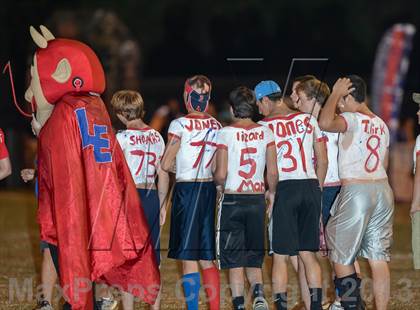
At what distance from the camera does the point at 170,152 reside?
375 inches

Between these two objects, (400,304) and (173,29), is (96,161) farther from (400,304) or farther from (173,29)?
(173,29)

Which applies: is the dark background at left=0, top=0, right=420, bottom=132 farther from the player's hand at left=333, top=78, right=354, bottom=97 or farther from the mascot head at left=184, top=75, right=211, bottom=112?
the player's hand at left=333, top=78, right=354, bottom=97

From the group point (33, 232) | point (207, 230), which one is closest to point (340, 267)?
point (207, 230)

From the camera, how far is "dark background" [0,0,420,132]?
37.2 meters

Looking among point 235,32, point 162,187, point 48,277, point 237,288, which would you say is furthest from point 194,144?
point 235,32

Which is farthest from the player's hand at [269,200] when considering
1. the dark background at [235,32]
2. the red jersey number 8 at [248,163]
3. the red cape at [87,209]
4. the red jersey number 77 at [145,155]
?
the dark background at [235,32]

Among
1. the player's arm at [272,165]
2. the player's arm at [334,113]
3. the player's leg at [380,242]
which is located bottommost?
the player's leg at [380,242]

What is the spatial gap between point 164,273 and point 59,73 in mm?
4545

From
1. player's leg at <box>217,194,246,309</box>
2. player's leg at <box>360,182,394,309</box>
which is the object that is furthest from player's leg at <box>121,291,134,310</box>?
player's leg at <box>360,182,394,309</box>

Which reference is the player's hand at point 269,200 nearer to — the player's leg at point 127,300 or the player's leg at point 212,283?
the player's leg at point 212,283

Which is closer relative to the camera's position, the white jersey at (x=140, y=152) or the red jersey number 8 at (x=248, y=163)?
the red jersey number 8 at (x=248, y=163)

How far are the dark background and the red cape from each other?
27.0 meters

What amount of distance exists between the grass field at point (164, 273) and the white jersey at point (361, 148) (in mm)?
1756

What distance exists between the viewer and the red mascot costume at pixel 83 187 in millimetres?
8336
